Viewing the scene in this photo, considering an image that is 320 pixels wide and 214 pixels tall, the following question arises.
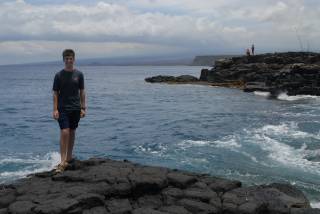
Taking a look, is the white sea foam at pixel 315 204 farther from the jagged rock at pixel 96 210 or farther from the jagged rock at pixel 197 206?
the jagged rock at pixel 96 210

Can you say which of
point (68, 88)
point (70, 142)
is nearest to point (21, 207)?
point (70, 142)

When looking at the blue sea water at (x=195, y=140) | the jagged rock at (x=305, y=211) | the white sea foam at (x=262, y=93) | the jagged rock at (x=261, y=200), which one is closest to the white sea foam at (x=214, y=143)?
the blue sea water at (x=195, y=140)

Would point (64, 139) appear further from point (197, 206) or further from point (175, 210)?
point (197, 206)

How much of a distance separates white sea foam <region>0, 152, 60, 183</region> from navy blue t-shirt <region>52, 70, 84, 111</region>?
5199 millimetres

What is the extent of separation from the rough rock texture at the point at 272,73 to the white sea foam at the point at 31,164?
3290 cm

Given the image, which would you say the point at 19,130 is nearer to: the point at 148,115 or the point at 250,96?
the point at 148,115

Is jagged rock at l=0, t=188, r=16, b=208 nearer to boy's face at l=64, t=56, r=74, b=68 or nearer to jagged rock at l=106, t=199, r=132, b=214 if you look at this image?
jagged rock at l=106, t=199, r=132, b=214

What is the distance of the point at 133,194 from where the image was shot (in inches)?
368

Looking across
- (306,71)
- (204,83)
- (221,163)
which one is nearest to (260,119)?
(221,163)

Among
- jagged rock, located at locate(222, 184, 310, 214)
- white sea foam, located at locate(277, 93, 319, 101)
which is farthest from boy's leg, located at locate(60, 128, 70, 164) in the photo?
white sea foam, located at locate(277, 93, 319, 101)

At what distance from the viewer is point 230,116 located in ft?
105

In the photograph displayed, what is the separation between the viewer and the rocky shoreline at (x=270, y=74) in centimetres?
4734

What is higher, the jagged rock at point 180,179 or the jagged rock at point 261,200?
the jagged rock at point 180,179

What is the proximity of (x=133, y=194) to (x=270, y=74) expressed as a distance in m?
46.7
